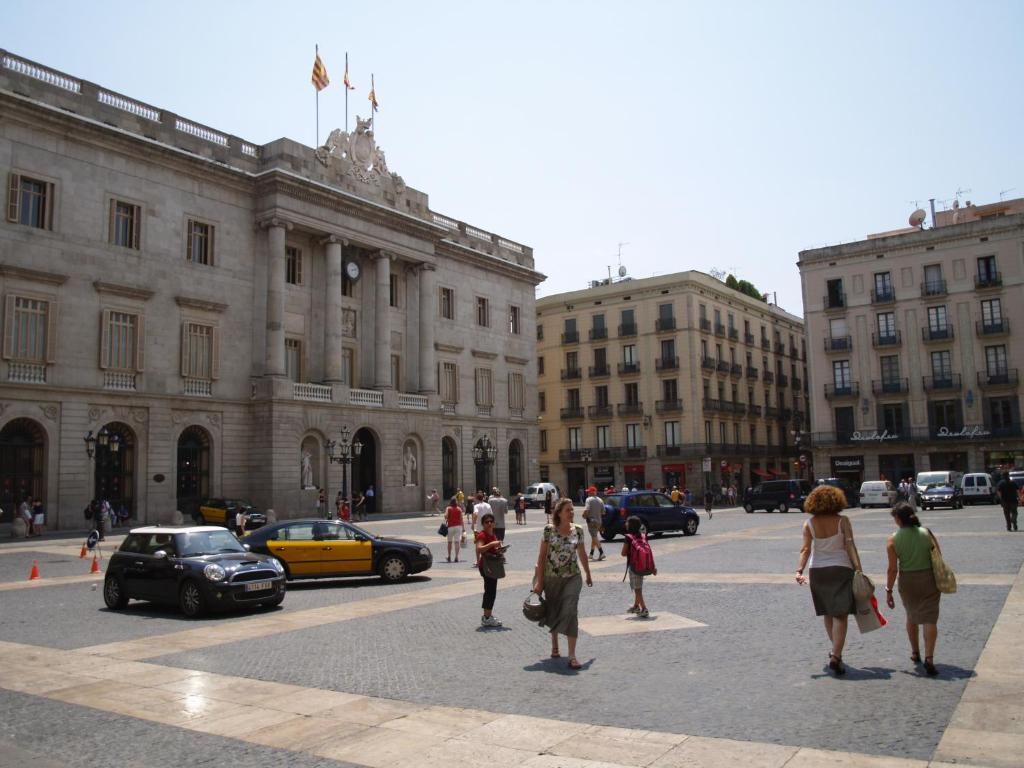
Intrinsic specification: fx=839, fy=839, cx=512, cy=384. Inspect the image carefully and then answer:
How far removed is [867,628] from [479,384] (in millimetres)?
46867

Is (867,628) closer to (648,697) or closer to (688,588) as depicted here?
(648,697)

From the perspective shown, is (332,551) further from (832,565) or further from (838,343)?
(838,343)

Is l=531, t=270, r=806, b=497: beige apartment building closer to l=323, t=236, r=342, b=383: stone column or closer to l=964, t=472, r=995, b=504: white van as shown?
l=964, t=472, r=995, b=504: white van

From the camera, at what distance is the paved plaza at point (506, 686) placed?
20.2 ft

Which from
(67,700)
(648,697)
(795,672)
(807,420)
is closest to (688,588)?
(795,672)

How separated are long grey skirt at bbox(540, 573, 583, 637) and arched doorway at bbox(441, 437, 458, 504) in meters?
42.6

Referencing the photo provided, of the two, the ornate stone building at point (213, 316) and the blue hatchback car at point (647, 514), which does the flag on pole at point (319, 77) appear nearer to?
the ornate stone building at point (213, 316)

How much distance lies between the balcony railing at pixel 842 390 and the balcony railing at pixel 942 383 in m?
4.25

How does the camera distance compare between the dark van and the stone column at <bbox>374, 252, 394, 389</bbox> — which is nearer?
the dark van

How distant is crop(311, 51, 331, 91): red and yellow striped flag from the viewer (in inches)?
1694

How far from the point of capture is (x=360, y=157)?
46.0 metres

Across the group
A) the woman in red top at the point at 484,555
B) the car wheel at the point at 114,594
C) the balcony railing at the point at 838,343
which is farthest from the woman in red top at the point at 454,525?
the balcony railing at the point at 838,343

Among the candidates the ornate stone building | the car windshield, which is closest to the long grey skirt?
the car windshield

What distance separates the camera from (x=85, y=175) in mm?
33812
